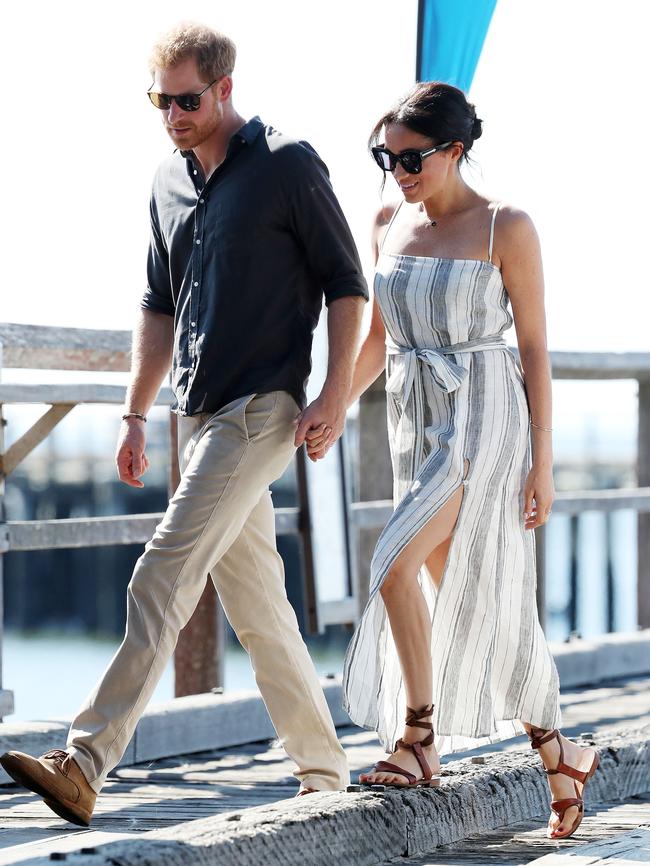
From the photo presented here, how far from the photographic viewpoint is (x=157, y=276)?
3855mm

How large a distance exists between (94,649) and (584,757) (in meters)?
47.8

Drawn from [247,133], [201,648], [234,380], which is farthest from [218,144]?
[201,648]

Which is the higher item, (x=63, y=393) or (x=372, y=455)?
(x=63, y=393)

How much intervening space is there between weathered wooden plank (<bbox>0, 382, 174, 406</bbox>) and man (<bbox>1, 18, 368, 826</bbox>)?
107cm

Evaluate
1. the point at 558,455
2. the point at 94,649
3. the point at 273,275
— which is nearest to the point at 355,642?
the point at 273,275

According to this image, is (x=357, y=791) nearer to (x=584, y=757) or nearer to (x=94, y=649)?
(x=584, y=757)

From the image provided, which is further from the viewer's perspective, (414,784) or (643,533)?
(643,533)

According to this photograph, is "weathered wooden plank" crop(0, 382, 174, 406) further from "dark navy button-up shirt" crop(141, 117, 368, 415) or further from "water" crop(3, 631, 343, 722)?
"water" crop(3, 631, 343, 722)

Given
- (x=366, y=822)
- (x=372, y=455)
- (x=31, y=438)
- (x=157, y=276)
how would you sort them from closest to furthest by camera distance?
(x=366, y=822)
(x=157, y=276)
(x=31, y=438)
(x=372, y=455)

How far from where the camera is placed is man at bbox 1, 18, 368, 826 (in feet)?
11.1

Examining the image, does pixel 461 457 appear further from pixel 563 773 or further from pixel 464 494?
pixel 563 773

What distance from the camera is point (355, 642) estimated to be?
3631 mm

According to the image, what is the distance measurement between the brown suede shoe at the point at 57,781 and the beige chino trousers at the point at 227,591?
1.0 inches

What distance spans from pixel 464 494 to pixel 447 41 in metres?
1.93
